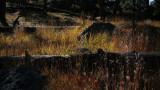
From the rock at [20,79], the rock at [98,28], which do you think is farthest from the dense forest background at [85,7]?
the rock at [20,79]

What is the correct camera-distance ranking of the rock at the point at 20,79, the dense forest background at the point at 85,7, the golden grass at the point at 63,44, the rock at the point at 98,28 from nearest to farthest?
1. the rock at the point at 20,79
2. the golden grass at the point at 63,44
3. the rock at the point at 98,28
4. the dense forest background at the point at 85,7

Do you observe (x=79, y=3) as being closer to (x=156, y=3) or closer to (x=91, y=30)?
(x=156, y=3)

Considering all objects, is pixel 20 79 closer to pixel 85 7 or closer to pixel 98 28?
pixel 98 28

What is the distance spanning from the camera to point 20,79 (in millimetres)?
2309

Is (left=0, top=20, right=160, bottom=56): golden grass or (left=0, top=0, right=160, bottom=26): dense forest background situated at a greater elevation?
(left=0, top=0, right=160, bottom=26): dense forest background

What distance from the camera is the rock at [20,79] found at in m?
2.22

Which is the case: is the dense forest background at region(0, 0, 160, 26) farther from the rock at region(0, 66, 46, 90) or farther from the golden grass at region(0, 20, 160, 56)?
the rock at region(0, 66, 46, 90)

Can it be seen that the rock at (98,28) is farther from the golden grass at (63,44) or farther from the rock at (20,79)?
the rock at (20,79)

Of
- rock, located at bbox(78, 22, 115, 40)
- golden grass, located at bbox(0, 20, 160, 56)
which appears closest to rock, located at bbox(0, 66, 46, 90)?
golden grass, located at bbox(0, 20, 160, 56)

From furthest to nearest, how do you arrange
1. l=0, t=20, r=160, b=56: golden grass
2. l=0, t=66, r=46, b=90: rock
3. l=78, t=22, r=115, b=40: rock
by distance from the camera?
l=78, t=22, r=115, b=40: rock → l=0, t=20, r=160, b=56: golden grass → l=0, t=66, r=46, b=90: rock

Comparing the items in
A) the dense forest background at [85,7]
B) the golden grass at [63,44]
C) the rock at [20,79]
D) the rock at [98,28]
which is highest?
the dense forest background at [85,7]

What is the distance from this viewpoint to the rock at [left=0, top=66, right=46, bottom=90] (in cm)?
222

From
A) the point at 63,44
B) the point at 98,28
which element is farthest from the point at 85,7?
the point at 63,44

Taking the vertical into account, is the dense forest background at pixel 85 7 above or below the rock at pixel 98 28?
above
